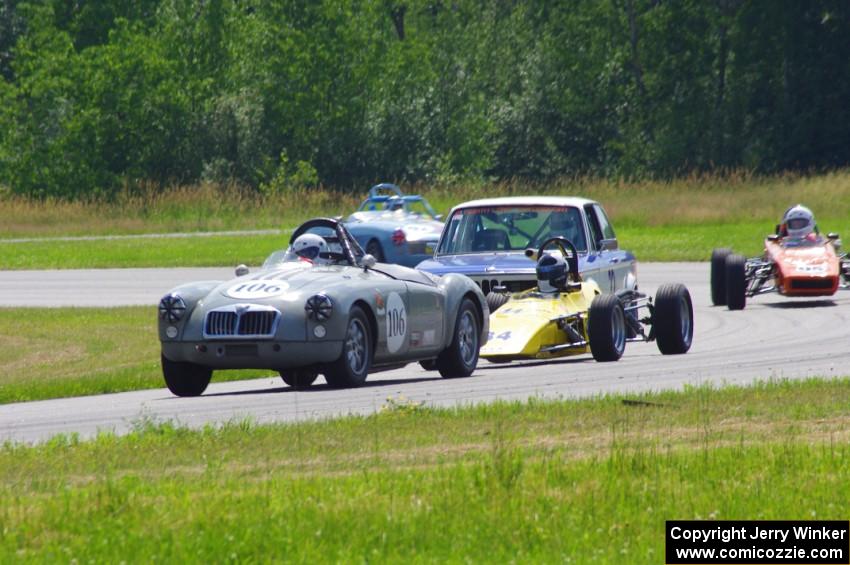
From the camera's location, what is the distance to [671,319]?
16984 millimetres

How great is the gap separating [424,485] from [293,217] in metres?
46.6

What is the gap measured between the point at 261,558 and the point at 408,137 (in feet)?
205

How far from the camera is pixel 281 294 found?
13.4 m

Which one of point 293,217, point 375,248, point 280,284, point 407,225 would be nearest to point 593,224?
point 280,284

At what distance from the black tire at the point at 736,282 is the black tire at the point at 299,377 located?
32.8 feet

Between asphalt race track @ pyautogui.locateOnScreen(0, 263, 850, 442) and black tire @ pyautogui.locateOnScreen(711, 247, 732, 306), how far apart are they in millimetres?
1309

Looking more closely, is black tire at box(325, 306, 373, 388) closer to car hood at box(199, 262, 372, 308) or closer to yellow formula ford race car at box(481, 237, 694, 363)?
car hood at box(199, 262, 372, 308)

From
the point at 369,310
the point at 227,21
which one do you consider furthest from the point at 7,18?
the point at 369,310

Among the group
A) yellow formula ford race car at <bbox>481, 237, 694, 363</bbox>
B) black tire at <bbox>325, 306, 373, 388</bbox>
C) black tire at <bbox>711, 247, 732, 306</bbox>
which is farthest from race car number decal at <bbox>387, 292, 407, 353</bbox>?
black tire at <bbox>711, 247, 732, 306</bbox>

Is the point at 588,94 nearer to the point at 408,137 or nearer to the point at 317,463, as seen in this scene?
the point at 408,137

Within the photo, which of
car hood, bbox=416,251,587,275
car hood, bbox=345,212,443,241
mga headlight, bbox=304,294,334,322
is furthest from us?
car hood, bbox=345,212,443,241

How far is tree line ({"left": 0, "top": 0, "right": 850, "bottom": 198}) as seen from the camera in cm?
6688

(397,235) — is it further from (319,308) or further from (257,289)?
(319,308)

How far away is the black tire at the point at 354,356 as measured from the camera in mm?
13516
